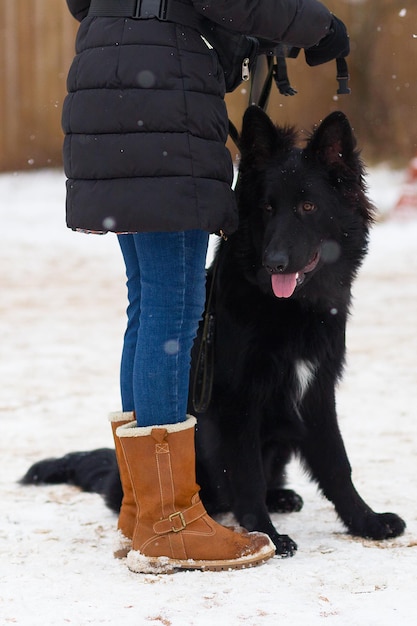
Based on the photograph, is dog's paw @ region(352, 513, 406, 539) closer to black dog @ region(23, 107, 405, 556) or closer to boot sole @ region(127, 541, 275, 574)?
black dog @ region(23, 107, 405, 556)

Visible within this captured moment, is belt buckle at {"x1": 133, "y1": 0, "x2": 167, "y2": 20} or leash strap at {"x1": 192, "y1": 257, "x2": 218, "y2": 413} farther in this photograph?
leash strap at {"x1": 192, "y1": 257, "x2": 218, "y2": 413}

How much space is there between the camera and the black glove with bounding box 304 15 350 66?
2525 mm

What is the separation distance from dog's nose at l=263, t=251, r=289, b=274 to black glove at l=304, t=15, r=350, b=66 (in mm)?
592

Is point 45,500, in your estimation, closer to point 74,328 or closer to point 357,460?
point 357,460

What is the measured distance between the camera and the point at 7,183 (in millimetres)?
13469

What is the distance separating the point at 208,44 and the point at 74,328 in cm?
436

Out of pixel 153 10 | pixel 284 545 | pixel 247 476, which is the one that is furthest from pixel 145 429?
pixel 153 10

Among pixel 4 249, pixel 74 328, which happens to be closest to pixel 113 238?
pixel 4 249

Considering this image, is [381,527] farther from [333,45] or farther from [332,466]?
[333,45]

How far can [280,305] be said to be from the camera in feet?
8.76

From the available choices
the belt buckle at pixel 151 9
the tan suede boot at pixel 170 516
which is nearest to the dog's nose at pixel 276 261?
the tan suede boot at pixel 170 516

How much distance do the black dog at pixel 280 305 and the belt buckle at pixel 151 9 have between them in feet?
1.70

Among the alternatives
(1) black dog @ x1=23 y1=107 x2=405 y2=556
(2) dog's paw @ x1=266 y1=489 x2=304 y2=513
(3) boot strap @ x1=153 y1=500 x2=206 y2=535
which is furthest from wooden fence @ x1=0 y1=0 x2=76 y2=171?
(3) boot strap @ x1=153 y1=500 x2=206 y2=535

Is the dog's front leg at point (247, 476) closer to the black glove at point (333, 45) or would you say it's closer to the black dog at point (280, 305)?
the black dog at point (280, 305)
